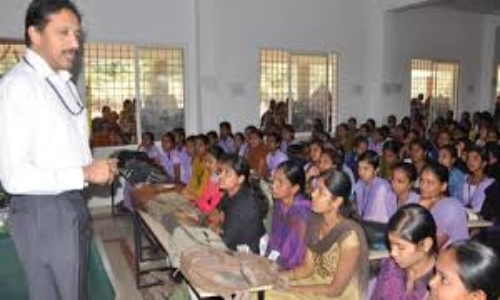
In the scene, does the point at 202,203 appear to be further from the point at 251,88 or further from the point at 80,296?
the point at 251,88

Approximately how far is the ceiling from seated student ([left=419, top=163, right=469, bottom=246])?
6159mm

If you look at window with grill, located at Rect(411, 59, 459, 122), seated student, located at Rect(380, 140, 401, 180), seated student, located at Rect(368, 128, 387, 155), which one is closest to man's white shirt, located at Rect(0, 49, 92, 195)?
seated student, located at Rect(380, 140, 401, 180)

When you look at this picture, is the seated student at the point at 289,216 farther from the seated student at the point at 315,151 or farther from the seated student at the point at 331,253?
the seated student at the point at 315,151

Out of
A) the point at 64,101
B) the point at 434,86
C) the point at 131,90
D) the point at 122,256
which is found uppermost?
the point at 434,86

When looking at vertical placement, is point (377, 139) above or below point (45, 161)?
below

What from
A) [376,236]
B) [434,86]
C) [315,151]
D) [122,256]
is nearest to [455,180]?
[315,151]

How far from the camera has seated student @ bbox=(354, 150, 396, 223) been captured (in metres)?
3.67

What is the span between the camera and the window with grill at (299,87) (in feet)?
24.6

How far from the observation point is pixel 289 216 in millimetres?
2742

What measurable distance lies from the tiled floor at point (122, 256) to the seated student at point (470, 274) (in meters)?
2.62

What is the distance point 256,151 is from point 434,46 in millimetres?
5153

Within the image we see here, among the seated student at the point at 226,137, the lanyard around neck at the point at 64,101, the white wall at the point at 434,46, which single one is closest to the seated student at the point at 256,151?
the seated student at the point at 226,137

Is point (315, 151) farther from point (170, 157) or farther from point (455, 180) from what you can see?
point (170, 157)

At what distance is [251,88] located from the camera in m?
7.19
